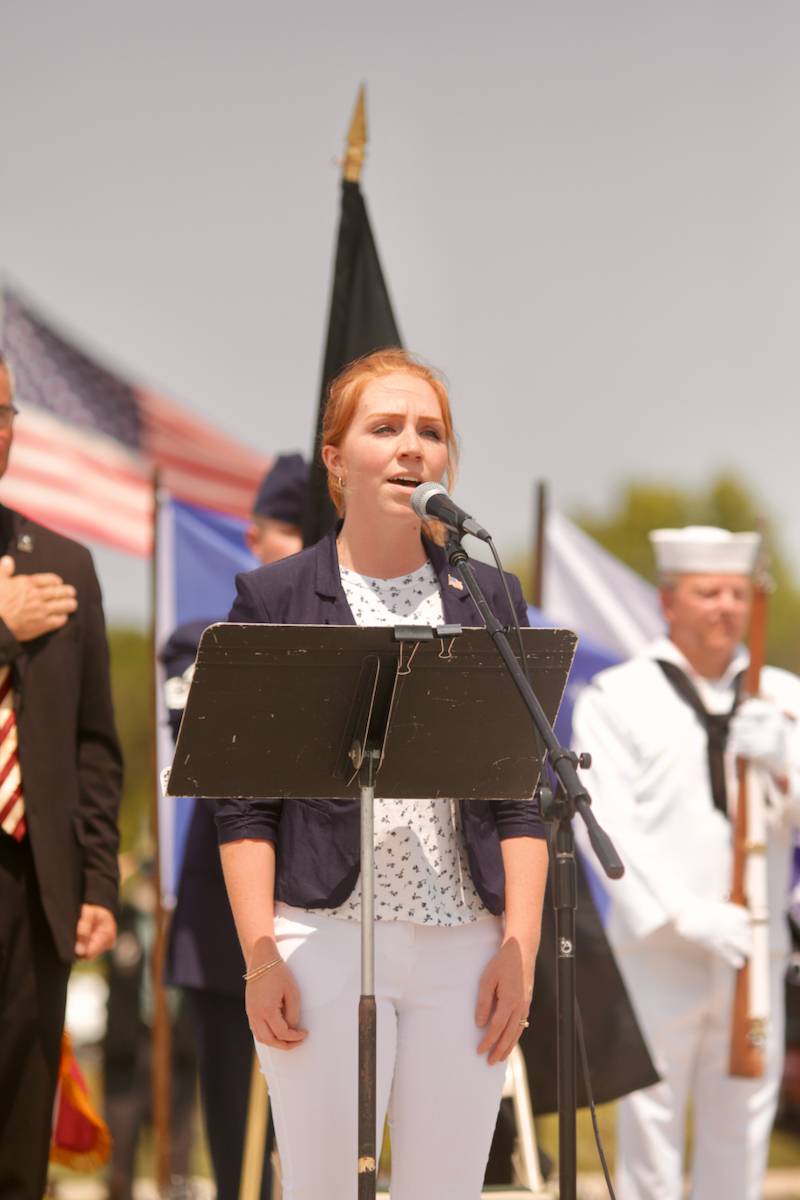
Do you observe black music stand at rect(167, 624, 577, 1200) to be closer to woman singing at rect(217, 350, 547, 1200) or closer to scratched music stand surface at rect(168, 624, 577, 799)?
scratched music stand surface at rect(168, 624, 577, 799)

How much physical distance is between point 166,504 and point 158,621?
54 centimetres

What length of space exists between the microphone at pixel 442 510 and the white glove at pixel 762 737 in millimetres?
2734

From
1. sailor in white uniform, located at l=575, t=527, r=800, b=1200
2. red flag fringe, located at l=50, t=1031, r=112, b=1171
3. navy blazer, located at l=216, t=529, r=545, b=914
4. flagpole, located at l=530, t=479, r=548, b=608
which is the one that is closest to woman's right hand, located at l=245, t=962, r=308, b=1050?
navy blazer, located at l=216, t=529, r=545, b=914

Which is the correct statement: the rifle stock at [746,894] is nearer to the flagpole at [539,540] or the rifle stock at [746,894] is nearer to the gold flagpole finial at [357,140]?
the flagpole at [539,540]

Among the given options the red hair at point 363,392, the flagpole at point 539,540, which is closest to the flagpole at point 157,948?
the flagpole at point 539,540

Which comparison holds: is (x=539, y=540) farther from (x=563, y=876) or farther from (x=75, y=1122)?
(x=563, y=876)

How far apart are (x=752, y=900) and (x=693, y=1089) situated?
0.70m

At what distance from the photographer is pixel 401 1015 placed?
3.22 m

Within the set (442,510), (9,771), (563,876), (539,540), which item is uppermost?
(539,540)

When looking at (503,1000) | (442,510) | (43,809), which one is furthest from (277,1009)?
(43,809)

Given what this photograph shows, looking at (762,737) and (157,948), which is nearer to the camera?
(762,737)

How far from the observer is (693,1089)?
229 inches

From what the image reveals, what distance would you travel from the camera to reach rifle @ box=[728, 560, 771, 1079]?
220 inches

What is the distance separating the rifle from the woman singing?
2.55m
